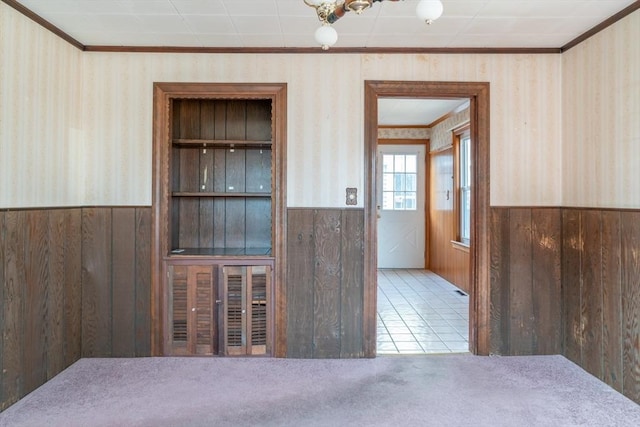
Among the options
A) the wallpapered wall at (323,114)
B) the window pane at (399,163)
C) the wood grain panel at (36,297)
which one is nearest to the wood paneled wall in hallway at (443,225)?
the window pane at (399,163)

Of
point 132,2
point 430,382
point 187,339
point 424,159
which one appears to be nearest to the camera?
point 132,2

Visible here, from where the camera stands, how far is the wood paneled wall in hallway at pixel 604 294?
259 cm

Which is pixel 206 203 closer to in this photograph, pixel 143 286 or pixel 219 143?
pixel 219 143

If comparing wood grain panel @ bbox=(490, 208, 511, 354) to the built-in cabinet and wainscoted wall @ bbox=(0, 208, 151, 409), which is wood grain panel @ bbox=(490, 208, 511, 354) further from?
wainscoted wall @ bbox=(0, 208, 151, 409)

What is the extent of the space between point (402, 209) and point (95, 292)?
5.30 meters

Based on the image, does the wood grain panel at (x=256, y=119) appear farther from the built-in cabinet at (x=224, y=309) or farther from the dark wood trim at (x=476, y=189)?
the built-in cabinet at (x=224, y=309)

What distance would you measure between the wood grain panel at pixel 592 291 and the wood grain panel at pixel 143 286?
130 inches

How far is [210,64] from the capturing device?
3307mm

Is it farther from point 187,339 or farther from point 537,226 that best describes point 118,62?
point 537,226

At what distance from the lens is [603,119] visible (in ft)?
9.39

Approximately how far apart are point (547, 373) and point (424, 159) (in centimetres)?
483

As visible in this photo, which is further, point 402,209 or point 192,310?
point 402,209

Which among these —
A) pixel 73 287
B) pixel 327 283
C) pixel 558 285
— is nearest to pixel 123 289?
pixel 73 287

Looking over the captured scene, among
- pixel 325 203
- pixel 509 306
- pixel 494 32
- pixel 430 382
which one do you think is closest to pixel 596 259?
pixel 509 306
